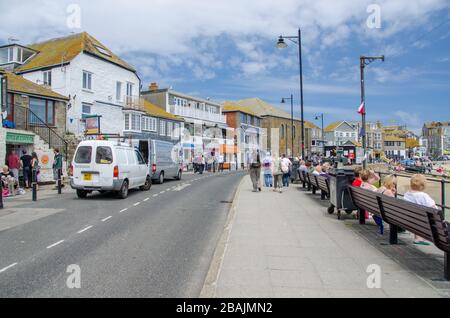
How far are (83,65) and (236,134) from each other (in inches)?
1467

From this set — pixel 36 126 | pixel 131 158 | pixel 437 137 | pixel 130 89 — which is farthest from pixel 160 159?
pixel 437 137

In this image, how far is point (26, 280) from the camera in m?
5.00

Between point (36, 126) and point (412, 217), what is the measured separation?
74.6ft

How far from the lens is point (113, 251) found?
6531 millimetres

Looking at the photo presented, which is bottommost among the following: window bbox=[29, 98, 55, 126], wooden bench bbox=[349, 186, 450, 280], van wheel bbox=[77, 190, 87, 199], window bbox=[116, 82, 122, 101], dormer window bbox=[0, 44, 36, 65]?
van wheel bbox=[77, 190, 87, 199]

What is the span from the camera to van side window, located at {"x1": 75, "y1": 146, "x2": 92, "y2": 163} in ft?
45.4

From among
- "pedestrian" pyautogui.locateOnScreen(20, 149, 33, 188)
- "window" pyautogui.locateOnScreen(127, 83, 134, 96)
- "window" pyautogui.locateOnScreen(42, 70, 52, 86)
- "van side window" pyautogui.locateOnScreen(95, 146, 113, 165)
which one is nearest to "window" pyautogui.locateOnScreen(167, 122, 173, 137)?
"window" pyautogui.locateOnScreen(127, 83, 134, 96)

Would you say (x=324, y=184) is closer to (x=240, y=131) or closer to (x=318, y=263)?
(x=318, y=263)

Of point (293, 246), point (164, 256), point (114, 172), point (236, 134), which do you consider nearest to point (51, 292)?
point (164, 256)

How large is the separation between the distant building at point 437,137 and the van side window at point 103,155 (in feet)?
435

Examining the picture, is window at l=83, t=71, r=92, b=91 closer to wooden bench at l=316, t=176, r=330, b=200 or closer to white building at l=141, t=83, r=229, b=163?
white building at l=141, t=83, r=229, b=163

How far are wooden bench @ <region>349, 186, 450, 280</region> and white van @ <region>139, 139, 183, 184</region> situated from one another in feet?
43.9

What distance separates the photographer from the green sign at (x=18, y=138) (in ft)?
61.4
